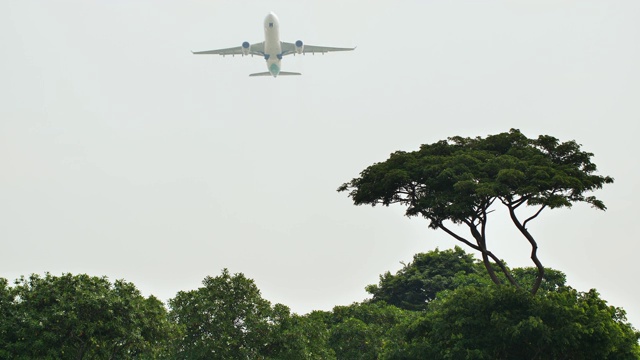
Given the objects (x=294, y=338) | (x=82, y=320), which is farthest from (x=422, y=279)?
(x=82, y=320)

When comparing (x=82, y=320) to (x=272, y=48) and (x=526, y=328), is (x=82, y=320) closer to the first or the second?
(x=526, y=328)

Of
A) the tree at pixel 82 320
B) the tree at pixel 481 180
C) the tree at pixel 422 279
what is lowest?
the tree at pixel 82 320

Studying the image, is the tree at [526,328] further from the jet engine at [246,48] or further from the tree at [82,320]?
the jet engine at [246,48]

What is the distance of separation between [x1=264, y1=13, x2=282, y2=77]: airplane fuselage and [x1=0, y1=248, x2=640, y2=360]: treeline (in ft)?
117

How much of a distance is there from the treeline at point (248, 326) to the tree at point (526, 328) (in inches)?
1.5

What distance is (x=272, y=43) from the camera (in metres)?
77.9

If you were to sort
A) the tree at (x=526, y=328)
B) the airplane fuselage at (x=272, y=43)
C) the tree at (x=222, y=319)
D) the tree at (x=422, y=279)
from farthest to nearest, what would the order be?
1. the tree at (x=422, y=279)
2. the airplane fuselage at (x=272, y=43)
3. the tree at (x=222, y=319)
4. the tree at (x=526, y=328)

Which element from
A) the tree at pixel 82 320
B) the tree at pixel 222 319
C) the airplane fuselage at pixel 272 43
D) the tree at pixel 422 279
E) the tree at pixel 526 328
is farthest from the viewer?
the tree at pixel 422 279

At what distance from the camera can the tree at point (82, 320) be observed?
36.6 metres

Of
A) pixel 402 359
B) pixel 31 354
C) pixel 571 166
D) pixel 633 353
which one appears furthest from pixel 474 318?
pixel 31 354

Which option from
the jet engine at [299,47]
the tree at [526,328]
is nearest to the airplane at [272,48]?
the jet engine at [299,47]

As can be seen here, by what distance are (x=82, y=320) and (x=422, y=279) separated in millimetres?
49804

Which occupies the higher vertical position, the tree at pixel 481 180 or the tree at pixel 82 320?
the tree at pixel 481 180

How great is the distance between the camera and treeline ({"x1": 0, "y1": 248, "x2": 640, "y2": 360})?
112 ft
